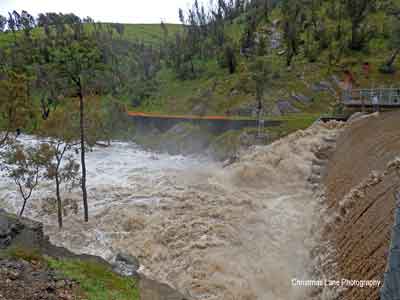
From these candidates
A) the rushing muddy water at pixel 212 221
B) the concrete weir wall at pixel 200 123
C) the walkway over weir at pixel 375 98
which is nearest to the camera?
the rushing muddy water at pixel 212 221

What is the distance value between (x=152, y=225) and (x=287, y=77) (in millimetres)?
38678

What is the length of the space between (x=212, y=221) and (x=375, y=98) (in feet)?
62.7

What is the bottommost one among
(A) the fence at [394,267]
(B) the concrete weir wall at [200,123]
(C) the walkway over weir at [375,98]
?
(B) the concrete weir wall at [200,123]

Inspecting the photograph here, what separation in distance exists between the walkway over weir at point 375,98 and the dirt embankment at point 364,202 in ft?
23.1

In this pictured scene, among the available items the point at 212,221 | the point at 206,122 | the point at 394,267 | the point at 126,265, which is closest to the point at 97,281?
the point at 126,265

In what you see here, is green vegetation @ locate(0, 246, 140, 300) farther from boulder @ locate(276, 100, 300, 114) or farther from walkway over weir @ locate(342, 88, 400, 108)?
boulder @ locate(276, 100, 300, 114)

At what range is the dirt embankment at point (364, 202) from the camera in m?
7.59

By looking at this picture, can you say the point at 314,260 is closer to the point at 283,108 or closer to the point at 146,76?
the point at 283,108

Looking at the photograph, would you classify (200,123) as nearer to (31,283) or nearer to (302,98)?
(302,98)

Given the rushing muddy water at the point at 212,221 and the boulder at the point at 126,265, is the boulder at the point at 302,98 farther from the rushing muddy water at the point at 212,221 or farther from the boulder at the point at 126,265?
the boulder at the point at 126,265

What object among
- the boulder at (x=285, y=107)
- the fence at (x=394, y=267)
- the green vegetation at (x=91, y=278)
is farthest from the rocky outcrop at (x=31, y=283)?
the boulder at (x=285, y=107)

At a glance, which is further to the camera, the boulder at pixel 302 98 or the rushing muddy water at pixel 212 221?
the boulder at pixel 302 98

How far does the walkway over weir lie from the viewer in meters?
25.0

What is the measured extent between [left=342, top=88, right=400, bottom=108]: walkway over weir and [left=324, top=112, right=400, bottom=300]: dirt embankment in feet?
23.1
